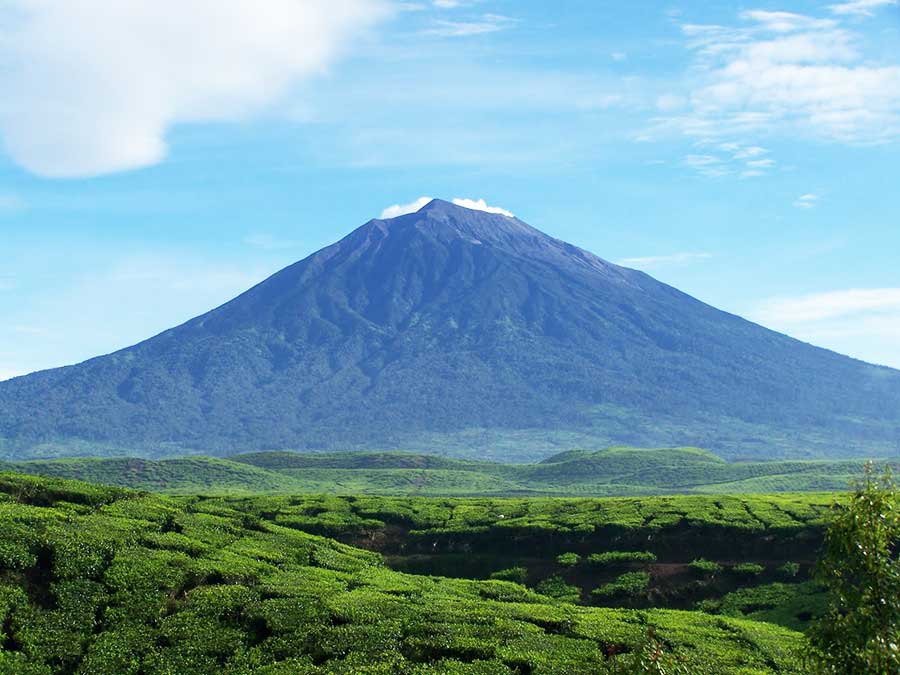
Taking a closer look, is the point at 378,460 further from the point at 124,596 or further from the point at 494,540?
the point at 124,596

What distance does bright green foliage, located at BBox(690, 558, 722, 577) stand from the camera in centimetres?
3866

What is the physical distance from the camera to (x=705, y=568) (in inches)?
1527

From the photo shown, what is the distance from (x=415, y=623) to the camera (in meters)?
26.9

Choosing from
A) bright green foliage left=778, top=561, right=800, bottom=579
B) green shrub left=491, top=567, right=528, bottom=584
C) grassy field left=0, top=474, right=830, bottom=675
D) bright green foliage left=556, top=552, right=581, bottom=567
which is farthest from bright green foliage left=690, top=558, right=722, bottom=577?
green shrub left=491, top=567, right=528, bottom=584

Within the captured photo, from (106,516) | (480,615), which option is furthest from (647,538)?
(106,516)

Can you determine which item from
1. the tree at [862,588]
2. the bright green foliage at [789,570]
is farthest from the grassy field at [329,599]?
the tree at [862,588]

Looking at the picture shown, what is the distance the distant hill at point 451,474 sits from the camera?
430 feet

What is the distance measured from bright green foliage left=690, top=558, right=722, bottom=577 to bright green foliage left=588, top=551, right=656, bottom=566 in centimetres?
202

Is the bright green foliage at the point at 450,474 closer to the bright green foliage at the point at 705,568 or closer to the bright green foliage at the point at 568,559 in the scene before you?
the bright green foliage at the point at 568,559

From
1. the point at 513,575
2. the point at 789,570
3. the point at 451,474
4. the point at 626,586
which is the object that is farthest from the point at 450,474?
the point at 626,586

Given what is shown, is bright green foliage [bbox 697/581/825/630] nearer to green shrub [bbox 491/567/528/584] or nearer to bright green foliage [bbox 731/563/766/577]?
bright green foliage [bbox 731/563/766/577]

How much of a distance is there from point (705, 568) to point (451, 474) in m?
122

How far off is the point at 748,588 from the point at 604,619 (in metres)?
11.3

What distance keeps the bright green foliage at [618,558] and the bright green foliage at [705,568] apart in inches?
79.4
